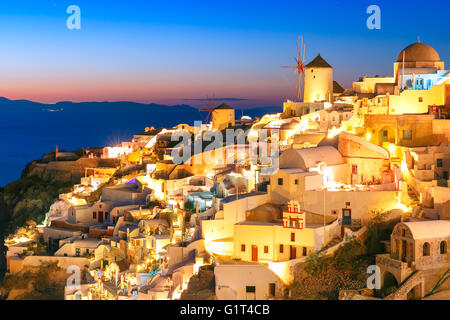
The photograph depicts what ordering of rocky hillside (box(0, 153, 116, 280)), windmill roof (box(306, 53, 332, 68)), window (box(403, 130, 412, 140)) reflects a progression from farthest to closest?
rocky hillside (box(0, 153, 116, 280)) < windmill roof (box(306, 53, 332, 68)) < window (box(403, 130, 412, 140))

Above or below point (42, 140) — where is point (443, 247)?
below

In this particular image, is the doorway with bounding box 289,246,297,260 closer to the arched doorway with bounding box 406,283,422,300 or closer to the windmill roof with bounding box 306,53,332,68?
the arched doorway with bounding box 406,283,422,300

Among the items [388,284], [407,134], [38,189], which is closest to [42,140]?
[38,189]

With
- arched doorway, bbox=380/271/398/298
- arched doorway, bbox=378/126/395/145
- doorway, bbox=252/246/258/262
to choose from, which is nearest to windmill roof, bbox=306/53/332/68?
arched doorway, bbox=378/126/395/145

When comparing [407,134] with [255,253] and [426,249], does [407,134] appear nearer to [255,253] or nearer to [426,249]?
[426,249]

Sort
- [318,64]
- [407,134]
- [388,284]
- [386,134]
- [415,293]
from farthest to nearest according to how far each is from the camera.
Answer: [318,64] < [386,134] < [407,134] < [388,284] < [415,293]

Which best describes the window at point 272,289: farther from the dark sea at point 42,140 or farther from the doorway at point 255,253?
the dark sea at point 42,140

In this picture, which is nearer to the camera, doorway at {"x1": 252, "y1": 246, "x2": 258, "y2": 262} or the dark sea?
doorway at {"x1": 252, "y1": 246, "x2": 258, "y2": 262}

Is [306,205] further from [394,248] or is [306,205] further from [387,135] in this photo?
[387,135]

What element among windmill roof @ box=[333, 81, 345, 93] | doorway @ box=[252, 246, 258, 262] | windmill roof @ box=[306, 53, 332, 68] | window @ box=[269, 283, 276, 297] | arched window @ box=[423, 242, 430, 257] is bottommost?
window @ box=[269, 283, 276, 297]

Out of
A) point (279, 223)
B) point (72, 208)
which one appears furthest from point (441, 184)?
point (72, 208)

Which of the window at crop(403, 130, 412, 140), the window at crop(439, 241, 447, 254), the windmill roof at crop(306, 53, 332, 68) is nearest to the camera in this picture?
the window at crop(439, 241, 447, 254)

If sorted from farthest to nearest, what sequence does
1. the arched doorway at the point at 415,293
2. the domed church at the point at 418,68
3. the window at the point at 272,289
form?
the domed church at the point at 418,68
the window at the point at 272,289
the arched doorway at the point at 415,293

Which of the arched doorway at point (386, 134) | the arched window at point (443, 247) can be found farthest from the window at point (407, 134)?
the arched window at point (443, 247)
